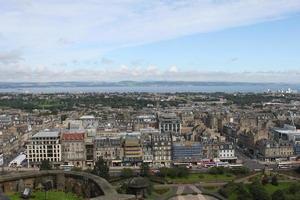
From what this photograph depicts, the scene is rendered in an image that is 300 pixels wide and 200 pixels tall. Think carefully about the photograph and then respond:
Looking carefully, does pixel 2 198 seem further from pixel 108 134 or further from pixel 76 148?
pixel 108 134

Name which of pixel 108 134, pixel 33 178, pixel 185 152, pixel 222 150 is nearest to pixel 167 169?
pixel 185 152

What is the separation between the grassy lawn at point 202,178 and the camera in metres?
35.2

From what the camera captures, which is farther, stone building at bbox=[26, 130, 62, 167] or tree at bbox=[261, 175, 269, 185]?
stone building at bbox=[26, 130, 62, 167]

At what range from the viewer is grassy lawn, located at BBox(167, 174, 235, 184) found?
115 ft

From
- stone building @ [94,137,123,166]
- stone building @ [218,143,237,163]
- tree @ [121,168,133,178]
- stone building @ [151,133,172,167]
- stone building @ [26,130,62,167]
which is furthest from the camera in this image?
stone building @ [218,143,237,163]

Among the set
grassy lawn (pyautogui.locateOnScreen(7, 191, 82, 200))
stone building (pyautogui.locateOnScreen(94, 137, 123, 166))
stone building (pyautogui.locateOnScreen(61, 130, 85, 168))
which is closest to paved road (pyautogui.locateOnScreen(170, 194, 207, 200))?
stone building (pyautogui.locateOnScreen(94, 137, 123, 166))

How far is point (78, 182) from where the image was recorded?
26.8 ft

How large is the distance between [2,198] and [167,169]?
3254 centimetres

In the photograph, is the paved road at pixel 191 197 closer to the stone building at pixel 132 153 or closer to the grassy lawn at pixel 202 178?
the grassy lawn at pixel 202 178

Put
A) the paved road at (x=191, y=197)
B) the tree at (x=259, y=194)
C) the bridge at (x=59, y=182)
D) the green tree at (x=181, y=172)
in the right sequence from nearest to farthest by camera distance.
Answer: the bridge at (x=59, y=182)
the tree at (x=259, y=194)
the paved road at (x=191, y=197)
the green tree at (x=181, y=172)

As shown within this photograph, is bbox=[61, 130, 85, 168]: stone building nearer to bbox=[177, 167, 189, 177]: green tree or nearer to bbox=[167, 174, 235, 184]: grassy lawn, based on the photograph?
bbox=[177, 167, 189, 177]: green tree

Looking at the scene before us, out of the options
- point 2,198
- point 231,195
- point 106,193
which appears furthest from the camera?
point 231,195

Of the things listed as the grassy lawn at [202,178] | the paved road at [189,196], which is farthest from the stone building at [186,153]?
the paved road at [189,196]

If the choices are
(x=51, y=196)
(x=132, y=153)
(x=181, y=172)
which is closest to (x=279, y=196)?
(x=181, y=172)
